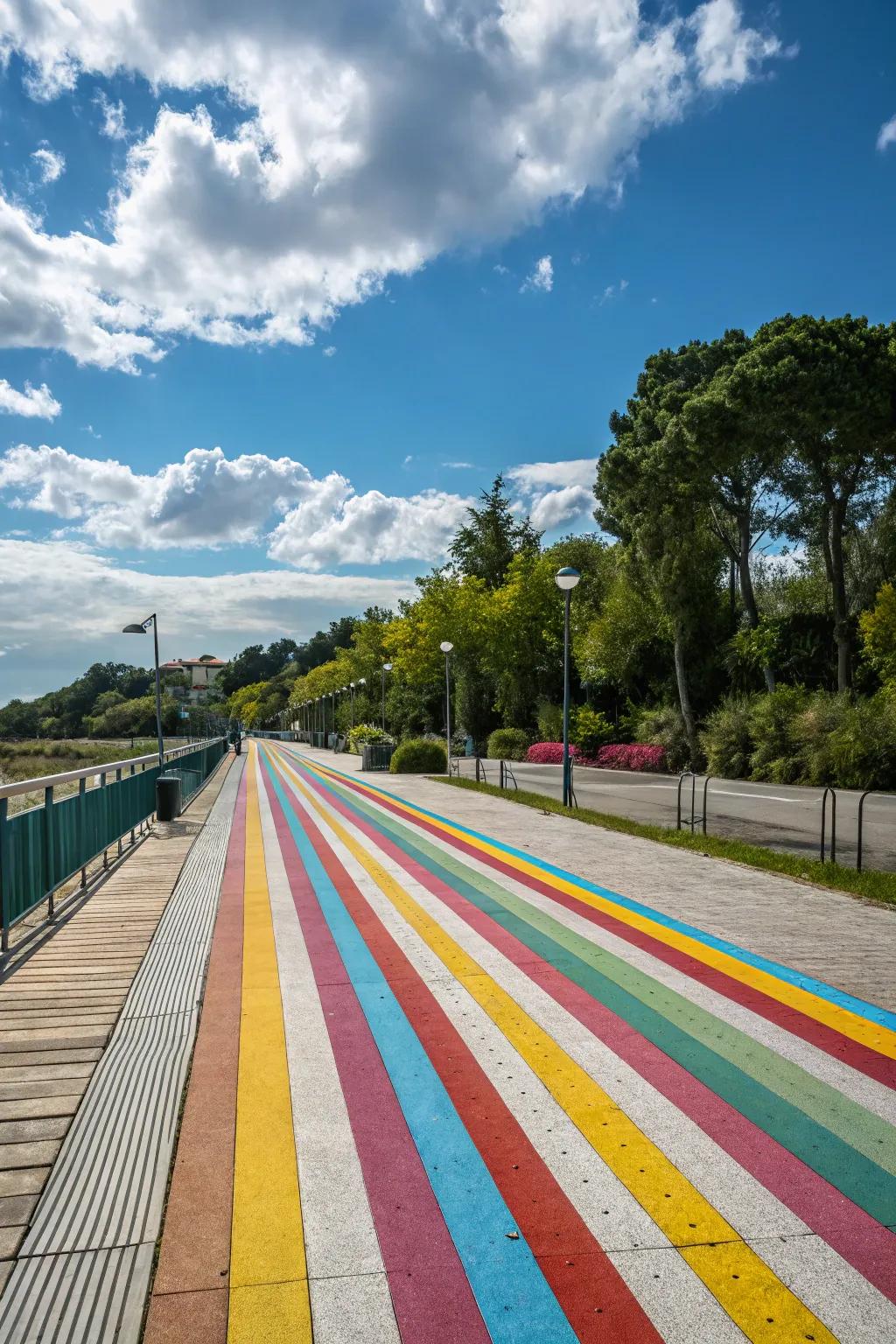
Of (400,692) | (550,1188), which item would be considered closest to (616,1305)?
(550,1188)

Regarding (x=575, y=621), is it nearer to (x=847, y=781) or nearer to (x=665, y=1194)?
(x=847, y=781)

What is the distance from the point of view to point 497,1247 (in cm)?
261

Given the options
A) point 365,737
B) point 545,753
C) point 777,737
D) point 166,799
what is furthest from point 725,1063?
point 365,737

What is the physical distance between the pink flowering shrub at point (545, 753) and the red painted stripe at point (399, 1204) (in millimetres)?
30171

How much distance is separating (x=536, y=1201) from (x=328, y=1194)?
713mm

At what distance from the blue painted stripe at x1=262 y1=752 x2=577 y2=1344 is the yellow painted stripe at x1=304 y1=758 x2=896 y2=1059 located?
2148 mm

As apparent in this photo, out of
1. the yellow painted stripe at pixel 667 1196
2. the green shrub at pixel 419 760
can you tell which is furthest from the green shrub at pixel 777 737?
the yellow painted stripe at pixel 667 1196

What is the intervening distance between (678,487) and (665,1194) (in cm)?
2681

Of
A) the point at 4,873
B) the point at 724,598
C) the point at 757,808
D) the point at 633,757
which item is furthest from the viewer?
the point at 724,598

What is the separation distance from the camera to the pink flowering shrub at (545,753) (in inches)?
1382

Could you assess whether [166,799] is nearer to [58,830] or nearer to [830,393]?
[58,830]

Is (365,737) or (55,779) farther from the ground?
(55,779)

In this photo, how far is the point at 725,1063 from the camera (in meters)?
3.96

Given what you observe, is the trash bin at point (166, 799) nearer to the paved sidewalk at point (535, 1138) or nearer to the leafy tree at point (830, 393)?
the paved sidewalk at point (535, 1138)
